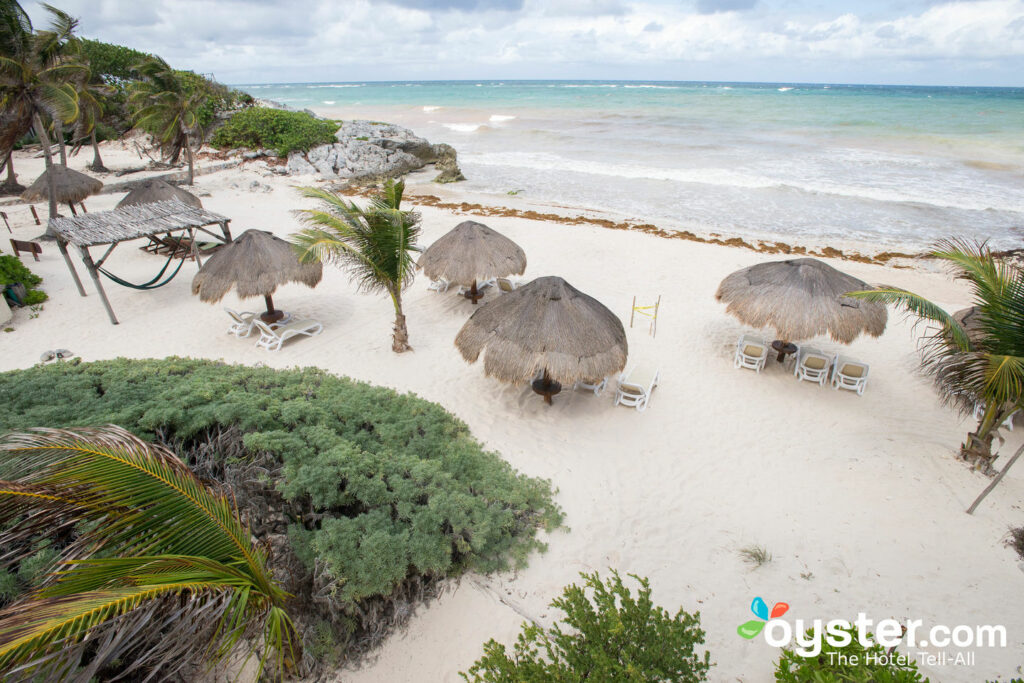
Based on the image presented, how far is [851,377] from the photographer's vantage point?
26.0 ft

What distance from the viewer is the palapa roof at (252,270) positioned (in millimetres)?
8842

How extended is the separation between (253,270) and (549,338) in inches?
231

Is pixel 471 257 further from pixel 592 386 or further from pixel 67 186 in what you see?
pixel 67 186

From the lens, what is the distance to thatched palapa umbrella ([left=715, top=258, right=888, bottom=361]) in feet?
Result: 24.6

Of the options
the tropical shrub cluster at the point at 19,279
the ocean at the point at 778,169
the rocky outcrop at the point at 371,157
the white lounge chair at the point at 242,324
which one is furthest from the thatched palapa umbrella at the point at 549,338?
the rocky outcrop at the point at 371,157

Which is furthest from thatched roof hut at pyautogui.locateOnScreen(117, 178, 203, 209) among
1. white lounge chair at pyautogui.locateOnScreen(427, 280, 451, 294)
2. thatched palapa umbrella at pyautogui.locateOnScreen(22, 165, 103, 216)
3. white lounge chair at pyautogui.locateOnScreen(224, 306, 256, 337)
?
white lounge chair at pyautogui.locateOnScreen(427, 280, 451, 294)

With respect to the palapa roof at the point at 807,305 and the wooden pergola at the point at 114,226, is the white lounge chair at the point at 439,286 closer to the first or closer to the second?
the wooden pergola at the point at 114,226

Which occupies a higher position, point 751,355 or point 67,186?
point 67,186

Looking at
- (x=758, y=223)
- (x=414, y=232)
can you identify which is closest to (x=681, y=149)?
(x=758, y=223)

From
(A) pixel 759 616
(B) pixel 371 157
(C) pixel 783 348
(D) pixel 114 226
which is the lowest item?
(A) pixel 759 616

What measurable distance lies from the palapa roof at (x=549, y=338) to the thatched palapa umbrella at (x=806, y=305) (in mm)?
2600

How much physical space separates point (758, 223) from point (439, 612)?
17.9 metres

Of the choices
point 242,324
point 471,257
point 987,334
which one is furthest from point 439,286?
point 987,334

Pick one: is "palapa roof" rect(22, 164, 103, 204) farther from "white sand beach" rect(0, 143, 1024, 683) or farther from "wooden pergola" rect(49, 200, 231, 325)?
"wooden pergola" rect(49, 200, 231, 325)
